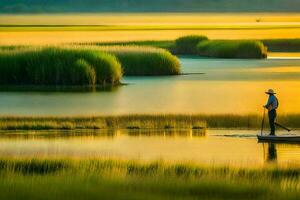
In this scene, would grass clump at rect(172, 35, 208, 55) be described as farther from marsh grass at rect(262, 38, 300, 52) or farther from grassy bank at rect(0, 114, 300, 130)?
grassy bank at rect(0, 114, 300, 130)

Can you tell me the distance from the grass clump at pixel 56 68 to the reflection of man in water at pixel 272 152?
85.7ft

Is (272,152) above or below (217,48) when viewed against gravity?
below

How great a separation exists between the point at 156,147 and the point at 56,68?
2642 centimetres

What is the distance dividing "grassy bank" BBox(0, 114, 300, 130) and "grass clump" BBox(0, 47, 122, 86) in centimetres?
1747

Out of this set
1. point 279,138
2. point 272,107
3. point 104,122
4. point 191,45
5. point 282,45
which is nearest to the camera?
point 279,138

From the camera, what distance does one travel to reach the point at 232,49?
82125mm

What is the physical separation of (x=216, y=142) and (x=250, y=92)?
2495 centimetres

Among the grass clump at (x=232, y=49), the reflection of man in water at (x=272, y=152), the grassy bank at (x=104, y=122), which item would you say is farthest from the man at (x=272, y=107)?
the grass clump at (x=232, y=49)

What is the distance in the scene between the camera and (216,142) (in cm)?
2497

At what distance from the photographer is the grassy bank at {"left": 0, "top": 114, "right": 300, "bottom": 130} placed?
29.0 metres

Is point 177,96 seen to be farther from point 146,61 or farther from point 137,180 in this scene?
point 137,180

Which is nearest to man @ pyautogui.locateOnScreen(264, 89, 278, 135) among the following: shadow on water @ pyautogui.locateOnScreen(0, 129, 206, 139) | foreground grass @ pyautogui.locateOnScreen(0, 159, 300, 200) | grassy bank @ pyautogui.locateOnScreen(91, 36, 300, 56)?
shadow on water @ pyautogui.locateOnScreen(0, 129, 206, 139)

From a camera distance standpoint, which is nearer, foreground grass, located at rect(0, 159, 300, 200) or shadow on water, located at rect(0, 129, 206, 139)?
foreground grass, located at rect(0, 159, 300, 200)

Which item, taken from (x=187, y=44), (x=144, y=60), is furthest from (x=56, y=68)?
(x=187, y=44)
